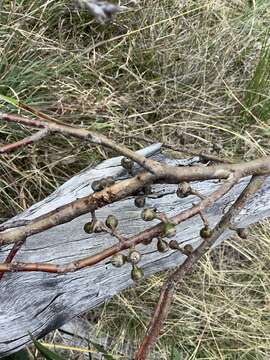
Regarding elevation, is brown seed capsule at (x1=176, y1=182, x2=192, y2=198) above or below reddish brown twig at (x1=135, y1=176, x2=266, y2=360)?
above

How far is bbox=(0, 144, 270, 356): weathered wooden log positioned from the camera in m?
1.09

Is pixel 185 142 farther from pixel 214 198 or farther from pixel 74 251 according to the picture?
pixel 214 198

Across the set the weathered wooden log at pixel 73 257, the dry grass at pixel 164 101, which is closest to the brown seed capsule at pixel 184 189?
the weathered wooden log at pixel 73 257

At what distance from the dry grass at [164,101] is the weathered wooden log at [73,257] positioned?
440 millimetres

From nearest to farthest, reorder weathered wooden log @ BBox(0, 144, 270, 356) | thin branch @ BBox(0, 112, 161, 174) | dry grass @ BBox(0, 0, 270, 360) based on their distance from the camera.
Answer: thin branch @ BBox(0, 112, 161, 174), weathered wooden log @ BBox(0, 144, 270, 356), dry grass @ BBox(0, 0, 270, 360)

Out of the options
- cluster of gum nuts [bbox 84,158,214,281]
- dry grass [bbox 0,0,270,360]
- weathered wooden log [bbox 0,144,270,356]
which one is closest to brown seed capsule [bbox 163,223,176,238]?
cluster of gum nuts [bbox 84,158,214,281]

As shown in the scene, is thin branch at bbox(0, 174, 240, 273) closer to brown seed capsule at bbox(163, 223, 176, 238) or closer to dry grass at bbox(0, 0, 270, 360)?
brown seed capsule at bbox(163, 223, 176, 238)

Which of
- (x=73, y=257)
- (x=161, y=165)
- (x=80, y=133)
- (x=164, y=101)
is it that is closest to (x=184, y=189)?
(x=161, y=165)

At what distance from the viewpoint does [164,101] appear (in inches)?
72.1

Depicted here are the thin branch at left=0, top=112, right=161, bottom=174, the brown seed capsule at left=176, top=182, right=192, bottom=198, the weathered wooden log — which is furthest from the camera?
the weathered wooden log

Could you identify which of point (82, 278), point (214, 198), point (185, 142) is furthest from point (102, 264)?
point (185, 142)

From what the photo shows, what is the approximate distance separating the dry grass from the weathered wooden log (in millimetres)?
440

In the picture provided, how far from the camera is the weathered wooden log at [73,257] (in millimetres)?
1092

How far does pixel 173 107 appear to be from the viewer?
1857mm
